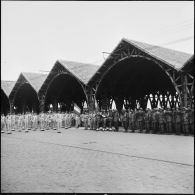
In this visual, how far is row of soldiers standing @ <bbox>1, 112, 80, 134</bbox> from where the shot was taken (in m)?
27.4

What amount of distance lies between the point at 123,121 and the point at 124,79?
6004 millimetres

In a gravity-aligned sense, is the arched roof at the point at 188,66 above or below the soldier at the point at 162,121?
above

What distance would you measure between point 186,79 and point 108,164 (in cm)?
1044

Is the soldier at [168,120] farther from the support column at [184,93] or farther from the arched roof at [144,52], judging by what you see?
the arched roof at [144,52]

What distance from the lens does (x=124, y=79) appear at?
26.1m

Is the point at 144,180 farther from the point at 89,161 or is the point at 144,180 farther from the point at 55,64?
the point at 55,64

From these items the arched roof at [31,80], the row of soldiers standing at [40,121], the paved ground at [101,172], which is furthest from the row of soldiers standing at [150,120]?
the arched roof at [31,80]

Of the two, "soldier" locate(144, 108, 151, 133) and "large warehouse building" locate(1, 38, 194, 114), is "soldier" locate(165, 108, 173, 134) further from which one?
"soldier" locate(144, 108, 151, 133)

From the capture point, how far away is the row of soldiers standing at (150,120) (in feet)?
53.3

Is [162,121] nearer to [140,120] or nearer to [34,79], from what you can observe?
[140,120]

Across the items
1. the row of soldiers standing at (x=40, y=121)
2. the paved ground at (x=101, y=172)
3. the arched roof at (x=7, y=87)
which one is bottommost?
the paved ground at (x=101, y=172)

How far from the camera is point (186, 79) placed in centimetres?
1702

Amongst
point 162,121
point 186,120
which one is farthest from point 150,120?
point 186,120

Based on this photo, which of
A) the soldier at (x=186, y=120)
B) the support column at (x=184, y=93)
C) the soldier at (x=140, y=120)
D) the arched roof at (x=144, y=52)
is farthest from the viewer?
the soldier at (x=140, y=120)
